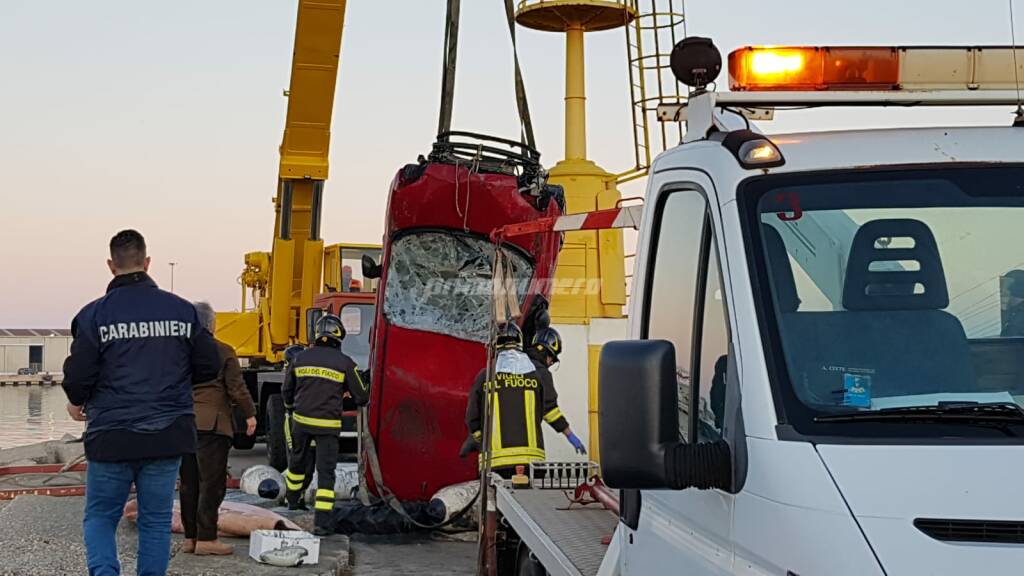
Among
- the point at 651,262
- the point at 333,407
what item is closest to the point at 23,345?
the point at 333,407

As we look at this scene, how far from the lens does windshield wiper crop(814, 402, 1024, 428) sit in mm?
2955

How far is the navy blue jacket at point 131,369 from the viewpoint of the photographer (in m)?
6.50

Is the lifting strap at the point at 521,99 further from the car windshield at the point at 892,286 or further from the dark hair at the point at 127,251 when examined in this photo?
the car windshield at the point at 892,286

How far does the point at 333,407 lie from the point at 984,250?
27.9 ft

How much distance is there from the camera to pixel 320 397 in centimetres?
1134

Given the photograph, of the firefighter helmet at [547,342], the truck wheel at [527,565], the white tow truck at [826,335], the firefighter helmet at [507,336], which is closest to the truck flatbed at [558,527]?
the truck wheel at [527,565]

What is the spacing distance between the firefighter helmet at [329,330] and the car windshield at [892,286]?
8.30 m

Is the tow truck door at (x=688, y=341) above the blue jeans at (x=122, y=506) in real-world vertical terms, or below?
above

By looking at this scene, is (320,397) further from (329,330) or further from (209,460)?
(209,460)

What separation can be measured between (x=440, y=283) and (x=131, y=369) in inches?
203

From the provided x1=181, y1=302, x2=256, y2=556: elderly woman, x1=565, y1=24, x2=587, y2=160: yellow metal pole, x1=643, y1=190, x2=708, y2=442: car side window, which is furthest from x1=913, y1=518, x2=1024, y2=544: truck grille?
x1=565, y1=24, x2=587, y2=160: yellow metal pole

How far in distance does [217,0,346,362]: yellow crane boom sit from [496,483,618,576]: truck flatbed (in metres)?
10.1

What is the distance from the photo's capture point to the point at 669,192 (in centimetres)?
400

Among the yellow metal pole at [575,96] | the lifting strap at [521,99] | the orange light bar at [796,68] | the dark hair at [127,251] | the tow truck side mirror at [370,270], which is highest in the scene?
the yellow metal pole at [575,96]
